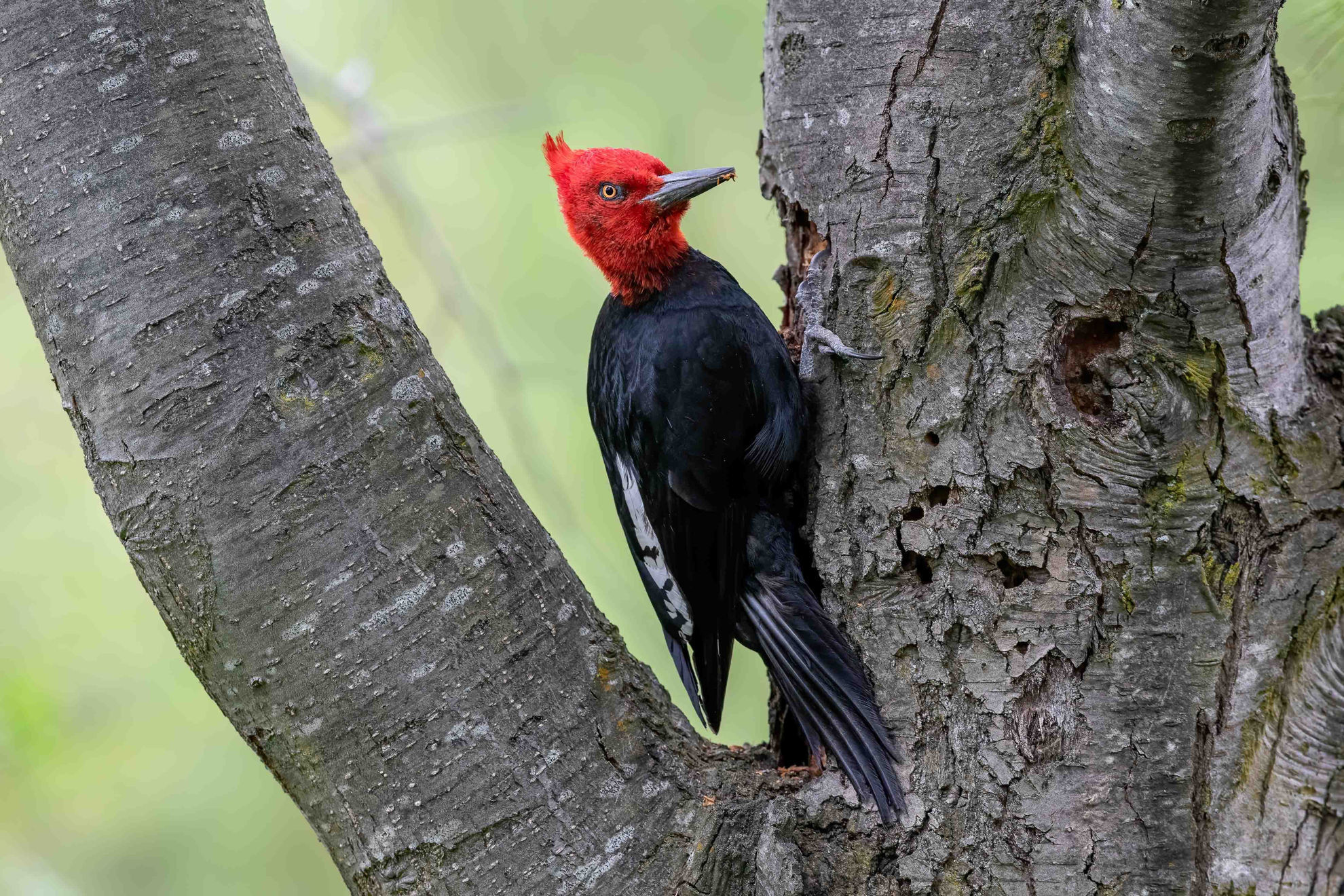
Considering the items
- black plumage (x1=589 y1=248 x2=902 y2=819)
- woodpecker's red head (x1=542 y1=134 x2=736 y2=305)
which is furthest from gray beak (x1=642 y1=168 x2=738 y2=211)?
black plumage (x1=589 y1=248 x2=902 y2=819)

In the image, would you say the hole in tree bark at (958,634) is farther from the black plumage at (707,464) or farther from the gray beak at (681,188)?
the gray beak at (681,188)

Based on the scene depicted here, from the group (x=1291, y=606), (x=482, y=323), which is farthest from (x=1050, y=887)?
(x=482, y=323)

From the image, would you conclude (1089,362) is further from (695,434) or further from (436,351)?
(436,351)

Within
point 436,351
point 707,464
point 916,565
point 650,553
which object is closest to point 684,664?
point 650,553

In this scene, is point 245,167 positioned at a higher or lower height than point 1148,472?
higher

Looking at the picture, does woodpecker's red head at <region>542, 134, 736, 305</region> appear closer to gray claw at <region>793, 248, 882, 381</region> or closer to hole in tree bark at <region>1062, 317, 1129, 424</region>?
gray claw at <region>793, 248, 882, 381</region>

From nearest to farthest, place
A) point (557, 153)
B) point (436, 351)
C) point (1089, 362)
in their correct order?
1. point (1089, 362)
2. point (557, 153)
3. point (436, 351)

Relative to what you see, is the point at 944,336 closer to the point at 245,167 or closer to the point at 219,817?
the point at 245,167

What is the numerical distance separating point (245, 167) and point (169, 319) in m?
0.23

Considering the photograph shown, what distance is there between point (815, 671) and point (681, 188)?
3.53 ft

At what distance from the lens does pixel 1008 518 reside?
1.54 meters

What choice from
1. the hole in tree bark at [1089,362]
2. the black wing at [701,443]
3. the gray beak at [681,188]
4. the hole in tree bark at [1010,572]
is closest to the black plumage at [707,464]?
the black wing at [701,443]

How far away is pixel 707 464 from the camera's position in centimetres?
213

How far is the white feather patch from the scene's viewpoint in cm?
222
